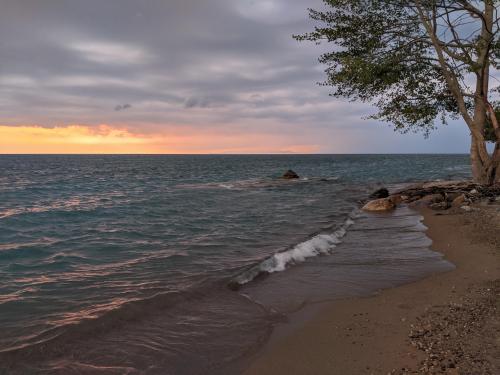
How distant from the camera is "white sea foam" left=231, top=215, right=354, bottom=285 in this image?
9750mm

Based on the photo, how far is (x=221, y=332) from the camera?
648cm

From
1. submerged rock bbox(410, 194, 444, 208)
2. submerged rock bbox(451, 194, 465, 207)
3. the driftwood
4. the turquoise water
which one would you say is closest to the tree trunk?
the driftwood

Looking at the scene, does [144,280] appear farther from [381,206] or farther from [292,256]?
[381,206]

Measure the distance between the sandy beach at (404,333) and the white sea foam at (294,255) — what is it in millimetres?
2648

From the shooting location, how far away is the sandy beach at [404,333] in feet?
16.1

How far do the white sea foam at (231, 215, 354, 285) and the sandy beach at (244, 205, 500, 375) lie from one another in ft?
8.69

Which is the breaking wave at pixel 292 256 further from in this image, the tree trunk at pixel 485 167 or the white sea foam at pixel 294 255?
the tree trunk at pixel 485 167

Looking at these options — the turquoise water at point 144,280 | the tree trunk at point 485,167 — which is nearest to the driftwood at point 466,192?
the tree trunk at point 485,167

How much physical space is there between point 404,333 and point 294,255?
5694 mm

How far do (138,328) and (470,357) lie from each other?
16.2 ft

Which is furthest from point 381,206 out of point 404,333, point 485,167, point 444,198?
point 404,333

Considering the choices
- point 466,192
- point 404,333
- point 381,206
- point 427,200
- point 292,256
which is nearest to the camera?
point 404,333

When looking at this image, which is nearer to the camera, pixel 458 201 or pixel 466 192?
pixel 458 201

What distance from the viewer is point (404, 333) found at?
19.4ft
